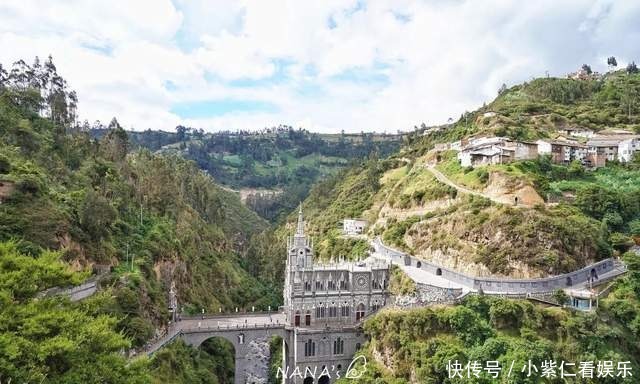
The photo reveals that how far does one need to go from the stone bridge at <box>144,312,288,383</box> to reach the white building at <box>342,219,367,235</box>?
1192 inches

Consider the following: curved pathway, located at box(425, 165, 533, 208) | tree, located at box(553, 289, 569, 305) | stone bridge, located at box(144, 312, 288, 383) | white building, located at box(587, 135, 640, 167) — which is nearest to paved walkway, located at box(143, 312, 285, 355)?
stone bridge, located at box(144, 312, 288, 383)

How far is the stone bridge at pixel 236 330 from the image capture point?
46.6m

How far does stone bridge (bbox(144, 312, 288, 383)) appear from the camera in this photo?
46562 mm

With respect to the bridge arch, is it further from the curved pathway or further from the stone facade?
the curved pathway

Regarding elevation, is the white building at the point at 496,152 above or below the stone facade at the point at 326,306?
above

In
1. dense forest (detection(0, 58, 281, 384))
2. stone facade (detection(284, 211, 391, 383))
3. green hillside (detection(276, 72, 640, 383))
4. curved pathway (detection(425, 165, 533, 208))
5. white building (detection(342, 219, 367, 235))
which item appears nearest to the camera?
dense forest (detection(0, 58, 281, 384))

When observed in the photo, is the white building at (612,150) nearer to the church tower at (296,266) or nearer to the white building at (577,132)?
the white building at (577,132)

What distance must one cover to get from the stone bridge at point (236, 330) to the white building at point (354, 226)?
30273 mm

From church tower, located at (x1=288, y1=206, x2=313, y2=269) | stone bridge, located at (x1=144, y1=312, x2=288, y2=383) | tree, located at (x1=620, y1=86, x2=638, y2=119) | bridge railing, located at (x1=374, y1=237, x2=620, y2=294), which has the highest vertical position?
tree, located at (x1=620, y1=86, x2=638, y2=119)

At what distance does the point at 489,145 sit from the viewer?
6569cm

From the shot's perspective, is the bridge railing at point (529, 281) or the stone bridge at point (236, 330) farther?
the stone bridge at point (236, 330)

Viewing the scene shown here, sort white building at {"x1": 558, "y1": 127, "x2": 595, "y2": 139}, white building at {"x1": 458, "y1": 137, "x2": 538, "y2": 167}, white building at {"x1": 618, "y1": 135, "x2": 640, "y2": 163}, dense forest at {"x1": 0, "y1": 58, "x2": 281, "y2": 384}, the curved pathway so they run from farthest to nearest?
white building at {"x1": 558, "y1": 127, "x2": 595, "y2": 139} → white building at {"x1": 618, "y1": 135, "x2": 640, "y2": 163} → white building at {"x1": 458, "y1": 137, "x2": 538, "y2": 167} → the curved pathway → dense forest at {"x1": 0, "y1": 58, "x2": 281, "y2": 384}

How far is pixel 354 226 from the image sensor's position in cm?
8000

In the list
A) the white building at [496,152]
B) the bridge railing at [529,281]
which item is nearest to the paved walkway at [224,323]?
the bridge railing at [529,281]
